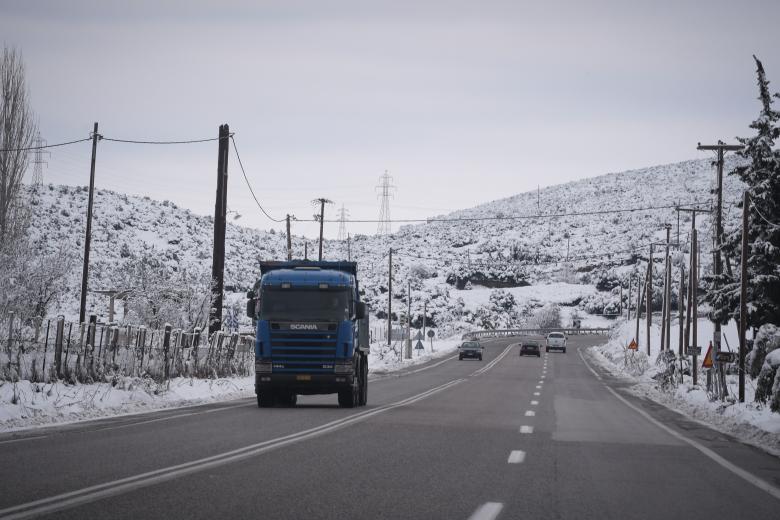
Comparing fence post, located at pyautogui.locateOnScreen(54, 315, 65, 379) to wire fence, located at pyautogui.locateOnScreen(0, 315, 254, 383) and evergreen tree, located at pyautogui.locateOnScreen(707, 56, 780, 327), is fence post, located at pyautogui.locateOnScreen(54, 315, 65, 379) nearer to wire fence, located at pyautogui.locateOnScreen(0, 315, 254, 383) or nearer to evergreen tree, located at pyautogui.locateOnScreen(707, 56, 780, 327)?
wire fence, located at pyautogui.locateOnScreen(0, 315, 254, 383)

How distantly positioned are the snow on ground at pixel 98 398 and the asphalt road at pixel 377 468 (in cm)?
135

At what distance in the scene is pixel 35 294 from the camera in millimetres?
45781

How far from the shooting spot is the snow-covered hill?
102m

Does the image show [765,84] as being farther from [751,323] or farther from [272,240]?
[272,240]

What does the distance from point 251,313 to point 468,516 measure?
15.1 meters

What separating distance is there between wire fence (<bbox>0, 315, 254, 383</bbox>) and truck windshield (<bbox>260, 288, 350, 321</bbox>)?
15.5 feet

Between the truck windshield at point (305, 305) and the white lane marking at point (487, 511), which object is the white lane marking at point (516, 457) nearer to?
the white lane marking at point (487, 511)

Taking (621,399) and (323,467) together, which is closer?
(323,467)

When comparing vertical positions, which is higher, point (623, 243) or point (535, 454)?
point (623, 243)

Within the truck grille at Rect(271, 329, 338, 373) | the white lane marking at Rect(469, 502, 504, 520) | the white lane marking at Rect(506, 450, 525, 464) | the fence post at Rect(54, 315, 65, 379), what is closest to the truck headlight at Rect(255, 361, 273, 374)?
the truck grille at Rect(271, 329, 338, 373)

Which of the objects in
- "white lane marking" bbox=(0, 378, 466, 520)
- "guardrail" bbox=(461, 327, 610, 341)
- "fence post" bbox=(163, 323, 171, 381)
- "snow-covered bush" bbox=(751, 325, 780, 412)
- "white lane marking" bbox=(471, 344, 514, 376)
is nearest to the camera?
"white lane marking" bbox=(0, 378, 466, 520)

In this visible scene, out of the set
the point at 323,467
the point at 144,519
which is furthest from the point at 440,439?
the point at 144,519

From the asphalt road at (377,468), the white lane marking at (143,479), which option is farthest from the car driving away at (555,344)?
the white lane marking at (143,479)

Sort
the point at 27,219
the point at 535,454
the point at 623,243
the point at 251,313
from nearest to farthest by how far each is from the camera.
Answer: the point at 535,454
the point at 251,313
the point at 27,219
the point at 623,243
